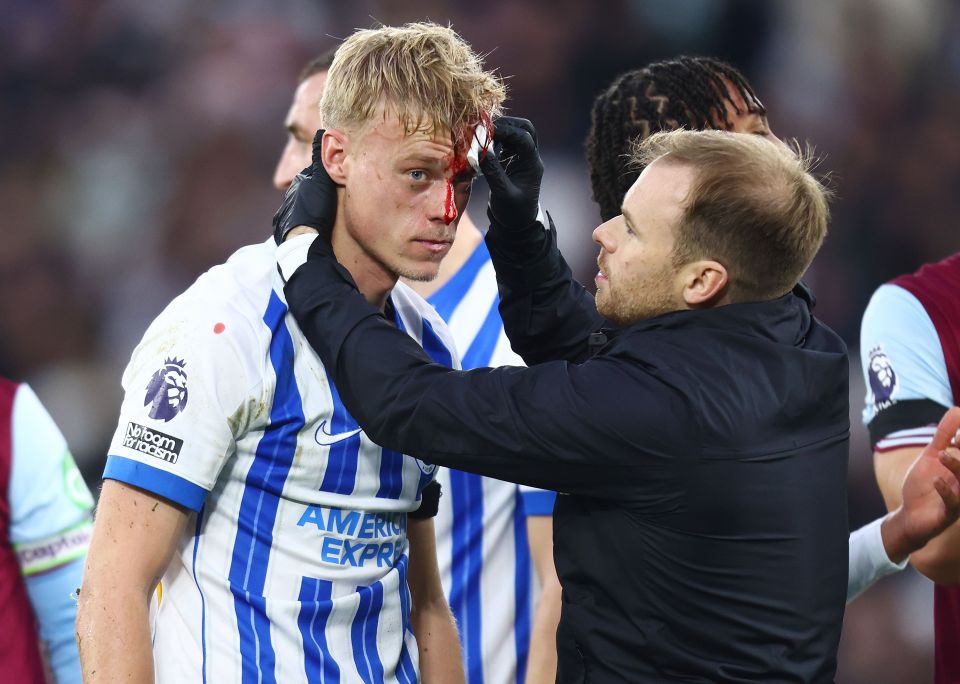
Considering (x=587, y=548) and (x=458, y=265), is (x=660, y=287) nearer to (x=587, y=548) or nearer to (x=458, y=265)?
(x=587, y=548)

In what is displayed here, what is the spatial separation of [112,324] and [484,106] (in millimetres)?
3393

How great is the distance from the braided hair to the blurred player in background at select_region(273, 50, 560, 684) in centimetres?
43

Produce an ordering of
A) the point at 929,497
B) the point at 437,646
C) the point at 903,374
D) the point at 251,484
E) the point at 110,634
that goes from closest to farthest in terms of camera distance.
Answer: the point at 110,634 < the point at 251,484 < the point at 437,646 < the point at 929,497 < the point at 903,374

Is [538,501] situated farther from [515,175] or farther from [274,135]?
[274,135]

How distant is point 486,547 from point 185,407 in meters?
1.13

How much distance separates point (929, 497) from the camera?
7.77 feet

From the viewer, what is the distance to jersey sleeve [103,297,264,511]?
69.7 inches

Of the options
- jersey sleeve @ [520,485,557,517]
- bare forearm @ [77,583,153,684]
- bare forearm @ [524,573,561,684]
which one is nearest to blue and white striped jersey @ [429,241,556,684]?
jersey sleeve @ [520,485,557,517]

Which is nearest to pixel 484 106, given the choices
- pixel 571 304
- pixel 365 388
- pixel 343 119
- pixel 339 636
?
pixel 343 119

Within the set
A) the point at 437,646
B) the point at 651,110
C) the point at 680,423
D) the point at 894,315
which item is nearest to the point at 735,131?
the point at 651,110

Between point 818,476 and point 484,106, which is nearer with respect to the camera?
point 818,476

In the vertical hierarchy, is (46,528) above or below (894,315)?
below

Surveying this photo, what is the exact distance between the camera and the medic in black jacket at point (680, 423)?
5.96 ft

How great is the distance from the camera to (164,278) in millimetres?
5168
